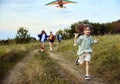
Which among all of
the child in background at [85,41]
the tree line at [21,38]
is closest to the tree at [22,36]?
the tree line at [21,38]

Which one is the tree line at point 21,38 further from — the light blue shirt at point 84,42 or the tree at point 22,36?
the light blue shirt at point 84,42

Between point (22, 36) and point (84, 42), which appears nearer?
point (84, 42)

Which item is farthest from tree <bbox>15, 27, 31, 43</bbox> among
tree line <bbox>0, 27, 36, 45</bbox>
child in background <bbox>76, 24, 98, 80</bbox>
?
child in background <bbox>76, 24, 98, 80</bbox>

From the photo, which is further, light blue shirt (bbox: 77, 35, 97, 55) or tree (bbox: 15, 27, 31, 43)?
tree (bbox: 15, 27, 31, 43)

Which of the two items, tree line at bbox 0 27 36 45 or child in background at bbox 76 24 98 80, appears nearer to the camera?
child in background at bbox 76 24 98 80

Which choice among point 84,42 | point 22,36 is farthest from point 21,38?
point 84,42

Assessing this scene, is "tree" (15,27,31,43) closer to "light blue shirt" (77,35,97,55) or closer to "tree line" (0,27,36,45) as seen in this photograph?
"tree line" (0,27,36,45)

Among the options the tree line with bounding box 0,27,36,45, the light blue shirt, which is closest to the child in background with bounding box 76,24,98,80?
the light blue shirt

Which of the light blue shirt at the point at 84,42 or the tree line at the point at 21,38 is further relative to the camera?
the tree line at the point at 21,38

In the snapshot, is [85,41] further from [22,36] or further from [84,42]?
[22,36]

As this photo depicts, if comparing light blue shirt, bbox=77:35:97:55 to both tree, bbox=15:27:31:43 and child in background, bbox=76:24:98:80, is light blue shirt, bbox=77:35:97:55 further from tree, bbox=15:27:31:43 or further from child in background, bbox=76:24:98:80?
tree, bbox=15:27:31:43

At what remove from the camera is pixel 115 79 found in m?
14.4

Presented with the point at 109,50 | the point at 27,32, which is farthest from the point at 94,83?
the point at 27,32

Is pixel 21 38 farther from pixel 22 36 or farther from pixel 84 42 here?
pixel 84 42
